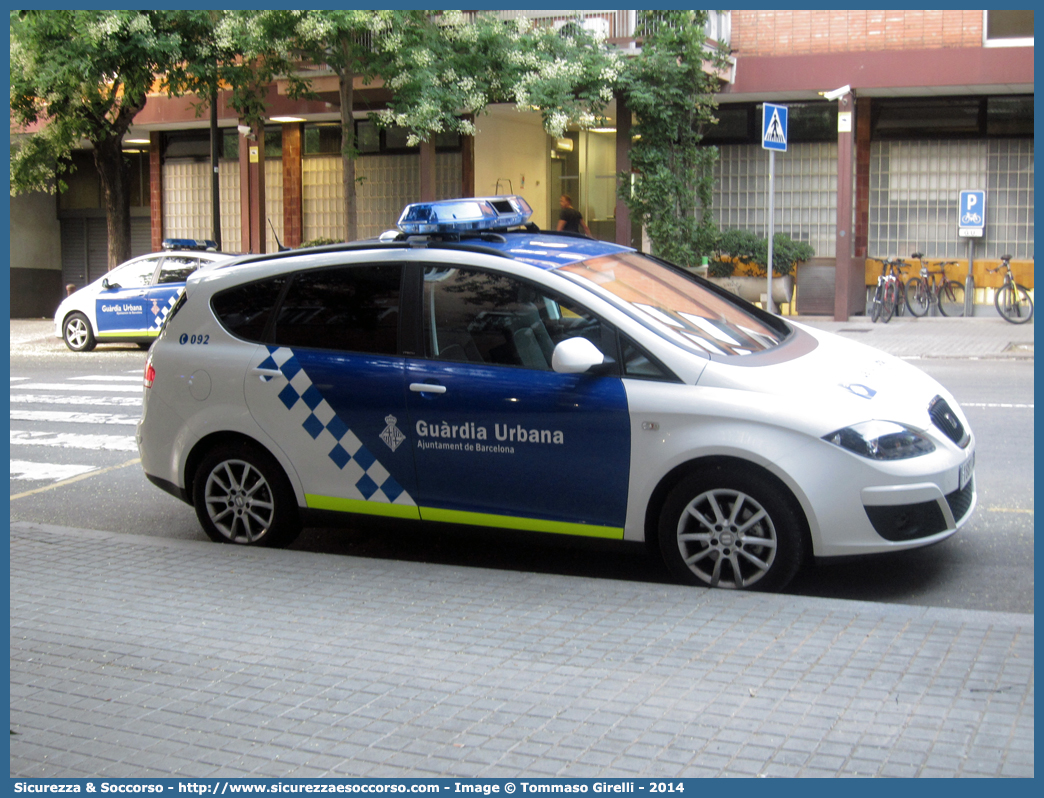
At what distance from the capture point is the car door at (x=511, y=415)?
540 centimetres

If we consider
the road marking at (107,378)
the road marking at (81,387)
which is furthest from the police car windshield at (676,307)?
the road marking at (107,378)

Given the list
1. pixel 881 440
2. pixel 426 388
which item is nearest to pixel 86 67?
pixel 426 388

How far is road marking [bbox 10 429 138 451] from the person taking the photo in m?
10.3

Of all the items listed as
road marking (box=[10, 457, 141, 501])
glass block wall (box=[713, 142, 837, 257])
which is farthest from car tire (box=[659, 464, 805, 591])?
glass block wall (box=[713, 142, 837, 257])

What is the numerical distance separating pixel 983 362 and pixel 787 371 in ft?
34.3

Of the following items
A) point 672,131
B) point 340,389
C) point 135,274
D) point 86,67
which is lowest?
point 340,389

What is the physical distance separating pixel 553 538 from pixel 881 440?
162cm

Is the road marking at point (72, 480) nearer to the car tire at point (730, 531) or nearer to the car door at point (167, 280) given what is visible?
the car tire at point (730, 531)

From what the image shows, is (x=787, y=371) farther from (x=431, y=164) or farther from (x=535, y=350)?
(x=431, y=164)

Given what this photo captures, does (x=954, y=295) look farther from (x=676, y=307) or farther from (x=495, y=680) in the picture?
(x=495, y=680)

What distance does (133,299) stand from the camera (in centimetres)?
1839

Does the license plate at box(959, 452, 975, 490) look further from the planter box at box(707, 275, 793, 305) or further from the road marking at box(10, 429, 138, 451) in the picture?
the planter box at box(707, 275, 793, 305)

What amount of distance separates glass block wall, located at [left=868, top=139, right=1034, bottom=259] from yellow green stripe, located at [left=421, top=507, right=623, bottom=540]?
1832 centimetres

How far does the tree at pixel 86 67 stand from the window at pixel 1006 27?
557 inches
